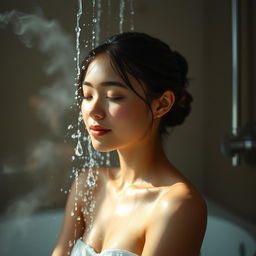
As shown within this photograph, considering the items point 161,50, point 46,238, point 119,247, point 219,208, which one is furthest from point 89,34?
point 219,208

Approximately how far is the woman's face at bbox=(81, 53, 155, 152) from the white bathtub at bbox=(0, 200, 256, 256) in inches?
27.3

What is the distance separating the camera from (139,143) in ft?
2.95

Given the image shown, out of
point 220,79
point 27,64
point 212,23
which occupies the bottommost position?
point 220,79

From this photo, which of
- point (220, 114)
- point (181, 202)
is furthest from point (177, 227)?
point (220, 114)

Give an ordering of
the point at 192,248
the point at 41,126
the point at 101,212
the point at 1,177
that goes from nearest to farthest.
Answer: the point at 192,248 → the point at 101,212 → the point at 1,177 → the point at 41,126

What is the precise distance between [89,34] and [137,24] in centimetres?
63

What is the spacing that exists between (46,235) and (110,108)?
836 millimetres

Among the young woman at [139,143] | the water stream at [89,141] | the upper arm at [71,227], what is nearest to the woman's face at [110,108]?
the young woman at [139,143]

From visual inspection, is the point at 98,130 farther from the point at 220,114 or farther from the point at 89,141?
the point at 220,114

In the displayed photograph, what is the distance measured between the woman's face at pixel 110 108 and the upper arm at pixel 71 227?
245 mm

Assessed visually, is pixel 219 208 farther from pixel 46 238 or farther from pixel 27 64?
pixel 27 64

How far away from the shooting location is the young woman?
784mm

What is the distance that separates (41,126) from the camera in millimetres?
1603

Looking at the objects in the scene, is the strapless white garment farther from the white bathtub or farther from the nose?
the white bathtub
